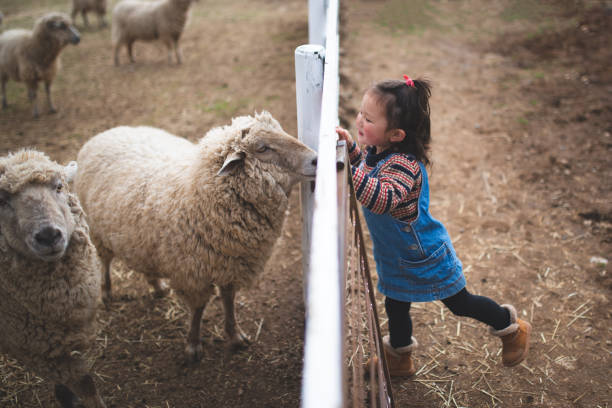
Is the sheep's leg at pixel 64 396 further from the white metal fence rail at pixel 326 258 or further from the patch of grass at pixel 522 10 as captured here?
the patch of grass at pixel 522 10

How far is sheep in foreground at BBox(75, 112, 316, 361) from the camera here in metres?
2.34

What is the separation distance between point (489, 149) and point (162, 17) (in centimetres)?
748

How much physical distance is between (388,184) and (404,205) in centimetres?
19

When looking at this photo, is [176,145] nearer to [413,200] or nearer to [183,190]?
[183,190]

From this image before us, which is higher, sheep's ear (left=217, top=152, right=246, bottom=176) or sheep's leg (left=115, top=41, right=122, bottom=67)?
sheep's leg (left=115, top=41, right=122, bottom=67)

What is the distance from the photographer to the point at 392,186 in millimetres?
1874

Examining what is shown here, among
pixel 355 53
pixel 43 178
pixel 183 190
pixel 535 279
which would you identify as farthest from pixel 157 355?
pixel 355 53

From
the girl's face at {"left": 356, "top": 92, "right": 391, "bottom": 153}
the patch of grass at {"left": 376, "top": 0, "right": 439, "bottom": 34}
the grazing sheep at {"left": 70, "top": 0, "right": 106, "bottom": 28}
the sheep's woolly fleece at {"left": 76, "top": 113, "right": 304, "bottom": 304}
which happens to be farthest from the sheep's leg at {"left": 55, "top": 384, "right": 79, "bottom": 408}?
the grazing sheep at {"left": 70, "top": 0, "right": 106, "bottom": 28}

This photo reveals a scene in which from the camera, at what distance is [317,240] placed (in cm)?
104

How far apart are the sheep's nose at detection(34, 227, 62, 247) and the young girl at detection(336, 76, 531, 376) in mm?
1631

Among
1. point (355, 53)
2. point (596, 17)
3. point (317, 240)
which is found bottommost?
point (317, 240)

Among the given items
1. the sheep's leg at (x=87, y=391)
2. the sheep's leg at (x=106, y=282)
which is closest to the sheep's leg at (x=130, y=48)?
the sheep's leg at (x=106, y=282)

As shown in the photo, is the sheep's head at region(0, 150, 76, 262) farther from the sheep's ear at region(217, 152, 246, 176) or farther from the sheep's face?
the sheep's face

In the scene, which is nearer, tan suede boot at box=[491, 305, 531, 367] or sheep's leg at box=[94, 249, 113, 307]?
tan suede boot at box=[491, 305, 531, 367]
